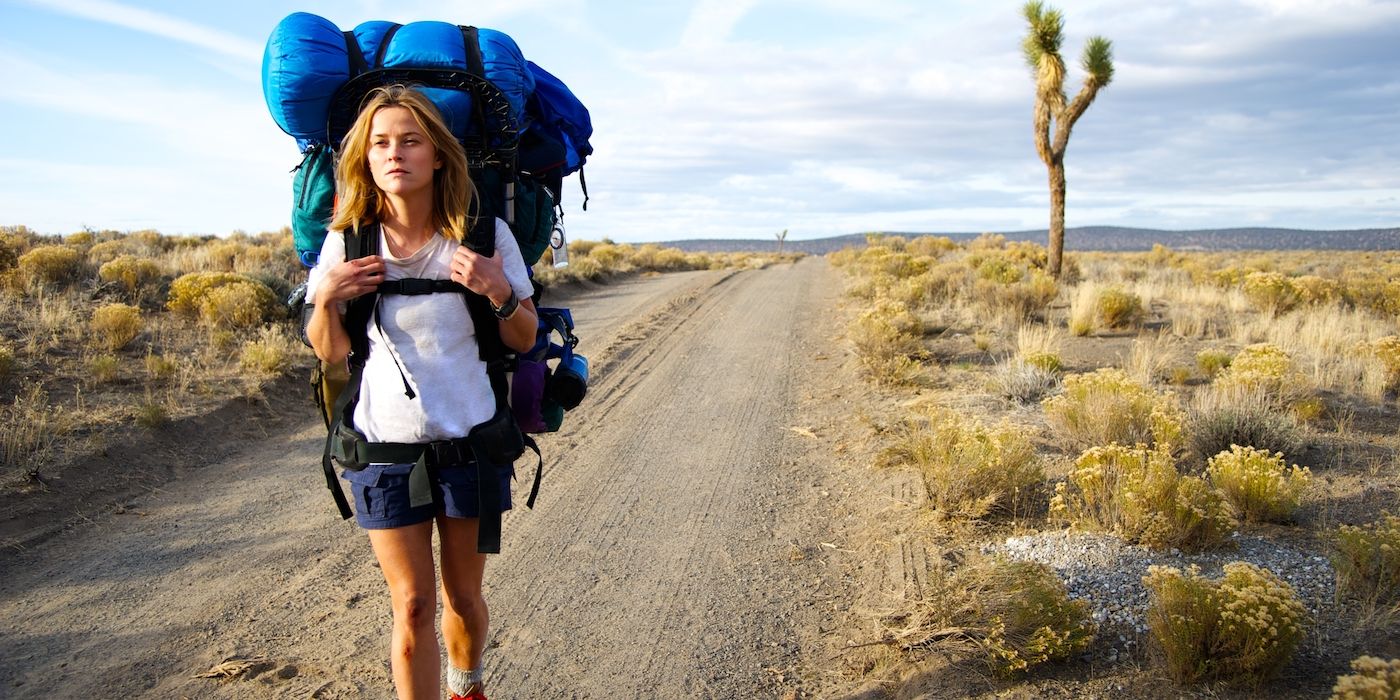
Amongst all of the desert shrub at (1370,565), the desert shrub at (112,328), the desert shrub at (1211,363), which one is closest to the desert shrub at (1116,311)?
the desert shrub at (1211,363)

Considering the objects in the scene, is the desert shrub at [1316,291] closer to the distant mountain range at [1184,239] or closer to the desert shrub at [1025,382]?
the desert shrub at [1025,382]

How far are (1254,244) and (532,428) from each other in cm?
14463

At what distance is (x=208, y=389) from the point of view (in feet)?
25.0

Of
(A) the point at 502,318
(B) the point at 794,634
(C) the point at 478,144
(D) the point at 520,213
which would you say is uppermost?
(C) the point at 478,144

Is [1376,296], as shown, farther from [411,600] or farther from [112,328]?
[112,328]

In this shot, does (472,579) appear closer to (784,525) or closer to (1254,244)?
(784,525)

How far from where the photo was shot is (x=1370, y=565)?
3680 millimetres

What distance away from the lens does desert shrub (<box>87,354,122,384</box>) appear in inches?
295

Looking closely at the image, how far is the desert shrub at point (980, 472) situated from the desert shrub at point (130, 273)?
1106 cm

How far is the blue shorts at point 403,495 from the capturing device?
2.46m

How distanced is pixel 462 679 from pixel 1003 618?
6.92 ft

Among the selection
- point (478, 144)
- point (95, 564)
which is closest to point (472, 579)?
point (478, 144)

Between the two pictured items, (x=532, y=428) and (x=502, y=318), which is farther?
(x=532, y=428)

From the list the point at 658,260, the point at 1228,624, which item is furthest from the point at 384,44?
the point at 658,260
